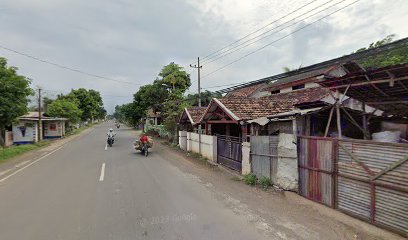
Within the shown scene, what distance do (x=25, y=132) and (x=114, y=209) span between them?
2756cm

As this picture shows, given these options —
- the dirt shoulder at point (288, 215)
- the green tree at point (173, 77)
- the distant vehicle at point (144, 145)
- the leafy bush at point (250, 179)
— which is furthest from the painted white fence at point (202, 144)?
the green tree at point (173, 77)

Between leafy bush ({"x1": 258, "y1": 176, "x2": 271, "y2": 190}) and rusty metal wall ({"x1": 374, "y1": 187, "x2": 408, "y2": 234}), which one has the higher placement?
rusty metal wall ({"x1": 374, "y1": 187, "x2": 408, "y2": 234})

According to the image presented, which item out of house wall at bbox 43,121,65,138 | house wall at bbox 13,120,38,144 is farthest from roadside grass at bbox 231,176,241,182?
house wall at bbox 43,121,65,138

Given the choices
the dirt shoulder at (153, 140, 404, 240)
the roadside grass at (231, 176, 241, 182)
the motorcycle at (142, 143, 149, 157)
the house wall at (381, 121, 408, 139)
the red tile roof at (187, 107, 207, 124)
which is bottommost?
the roadside grass at (231, 176, 241, 182)

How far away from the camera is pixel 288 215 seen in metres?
5.84

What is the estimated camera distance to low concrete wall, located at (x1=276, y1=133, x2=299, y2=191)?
7.48 meters

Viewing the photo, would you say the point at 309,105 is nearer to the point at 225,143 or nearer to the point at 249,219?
the point at 225,143

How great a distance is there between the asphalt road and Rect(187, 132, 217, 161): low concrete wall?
389 cm

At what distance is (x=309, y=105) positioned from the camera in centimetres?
994

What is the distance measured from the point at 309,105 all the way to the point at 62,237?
30.1ft

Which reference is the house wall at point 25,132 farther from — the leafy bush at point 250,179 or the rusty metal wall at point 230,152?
the leafy bush at point 250,179

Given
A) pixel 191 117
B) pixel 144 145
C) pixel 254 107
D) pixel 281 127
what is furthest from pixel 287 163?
pixel 191 117

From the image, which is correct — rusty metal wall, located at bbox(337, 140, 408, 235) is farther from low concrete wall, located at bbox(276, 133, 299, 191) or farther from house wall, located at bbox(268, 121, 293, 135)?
house wall, located at bbox(268, 121, 293, 135)


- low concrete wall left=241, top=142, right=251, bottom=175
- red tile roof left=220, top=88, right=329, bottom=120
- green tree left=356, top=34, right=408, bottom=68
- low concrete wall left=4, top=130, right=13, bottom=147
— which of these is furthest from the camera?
low concrete wall left=4, top=130, right=13, bottom=147
